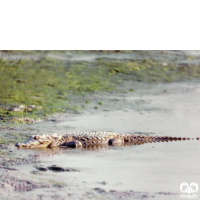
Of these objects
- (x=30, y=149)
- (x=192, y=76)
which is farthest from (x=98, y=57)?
(x=30, y=149)

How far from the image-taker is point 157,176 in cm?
370

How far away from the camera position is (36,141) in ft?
13.6

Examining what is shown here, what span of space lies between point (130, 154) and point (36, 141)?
78 centimetres

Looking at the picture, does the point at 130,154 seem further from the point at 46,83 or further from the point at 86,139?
the point at 46,83

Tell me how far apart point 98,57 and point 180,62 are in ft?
3.22

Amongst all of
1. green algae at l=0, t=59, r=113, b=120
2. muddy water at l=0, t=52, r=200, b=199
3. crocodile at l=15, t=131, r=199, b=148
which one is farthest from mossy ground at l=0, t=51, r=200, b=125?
crocodile at l=15, t=131, r=199, b=148

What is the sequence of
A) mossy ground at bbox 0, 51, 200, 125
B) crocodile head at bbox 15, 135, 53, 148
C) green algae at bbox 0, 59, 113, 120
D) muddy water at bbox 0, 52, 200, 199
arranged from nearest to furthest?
muddy water at bbox 0, 52, 200, 199, crocodile head at bbox 15, 135, 53, 148, green algae at bbox 0, 59, 113, 120, mossy ground at bbox 0, 51, 200, 125

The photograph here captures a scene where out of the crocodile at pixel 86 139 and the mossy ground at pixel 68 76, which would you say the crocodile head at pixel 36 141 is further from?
the mossy ground at pixel 68 76

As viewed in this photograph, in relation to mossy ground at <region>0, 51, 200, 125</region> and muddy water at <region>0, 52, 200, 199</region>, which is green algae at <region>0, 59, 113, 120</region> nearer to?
mossy ground at <region>0, 51, 200, 125</region>

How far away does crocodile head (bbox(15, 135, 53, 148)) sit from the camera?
161 inches

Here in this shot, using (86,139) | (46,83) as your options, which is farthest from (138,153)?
(46,83)

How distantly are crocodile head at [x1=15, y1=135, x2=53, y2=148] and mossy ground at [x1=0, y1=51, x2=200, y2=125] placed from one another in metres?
0.95
